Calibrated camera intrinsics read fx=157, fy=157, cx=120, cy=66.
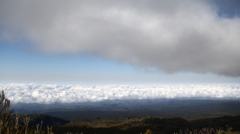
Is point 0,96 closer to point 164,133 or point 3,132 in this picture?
point 3,132

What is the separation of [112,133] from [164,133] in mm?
27612

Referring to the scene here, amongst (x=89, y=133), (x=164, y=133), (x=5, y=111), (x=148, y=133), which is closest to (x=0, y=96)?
(x=5, y=111)

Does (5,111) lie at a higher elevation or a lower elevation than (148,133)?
higher

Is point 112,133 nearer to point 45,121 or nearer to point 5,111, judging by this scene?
point 5,111

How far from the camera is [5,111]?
9750 millimetres

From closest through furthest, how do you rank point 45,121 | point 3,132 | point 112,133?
1. point 3,132
2. point 112,133
3. point 45,121

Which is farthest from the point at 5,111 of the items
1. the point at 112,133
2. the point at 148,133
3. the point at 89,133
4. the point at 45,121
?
the point at 45,121

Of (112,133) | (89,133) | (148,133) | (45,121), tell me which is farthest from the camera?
(45,121)

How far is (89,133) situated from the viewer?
77125mm

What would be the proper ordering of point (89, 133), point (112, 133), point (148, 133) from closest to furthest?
point (148, 133), point (89, 133), point (112, 133)

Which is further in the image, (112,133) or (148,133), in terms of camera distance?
(112,133)

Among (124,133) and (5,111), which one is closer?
(5,111)

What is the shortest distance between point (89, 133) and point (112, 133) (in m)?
12.8

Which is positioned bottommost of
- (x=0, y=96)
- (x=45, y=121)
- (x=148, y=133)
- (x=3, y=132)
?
(x=45, y=121)
